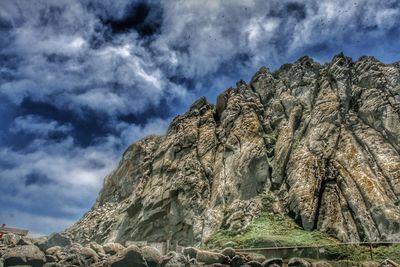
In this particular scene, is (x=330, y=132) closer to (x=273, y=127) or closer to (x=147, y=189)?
(x=273, y=127)

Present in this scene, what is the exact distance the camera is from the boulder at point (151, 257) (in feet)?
75.7

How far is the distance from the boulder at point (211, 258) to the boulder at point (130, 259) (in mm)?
3150

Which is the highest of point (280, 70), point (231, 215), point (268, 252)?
point (280, 70)

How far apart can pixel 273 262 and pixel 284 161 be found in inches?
888

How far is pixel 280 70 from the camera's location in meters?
62.0

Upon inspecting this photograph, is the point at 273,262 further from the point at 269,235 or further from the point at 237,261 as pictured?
the point at 269,235

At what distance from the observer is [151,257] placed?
76.4ft

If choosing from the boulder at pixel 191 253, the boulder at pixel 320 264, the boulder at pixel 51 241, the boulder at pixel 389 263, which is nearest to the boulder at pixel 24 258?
the boulder at pixel 51 241

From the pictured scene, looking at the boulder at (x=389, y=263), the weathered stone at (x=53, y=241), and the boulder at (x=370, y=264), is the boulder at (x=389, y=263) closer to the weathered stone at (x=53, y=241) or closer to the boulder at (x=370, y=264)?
the boulder at (x=370, y=264)

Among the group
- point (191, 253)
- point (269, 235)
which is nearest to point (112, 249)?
point (191, 253)

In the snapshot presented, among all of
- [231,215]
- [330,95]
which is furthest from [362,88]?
[231,215]

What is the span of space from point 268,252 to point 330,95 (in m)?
28.3

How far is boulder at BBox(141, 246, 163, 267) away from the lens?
2308cm

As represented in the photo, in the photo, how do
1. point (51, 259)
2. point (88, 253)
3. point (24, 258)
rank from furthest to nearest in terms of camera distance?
point (51, 259) → point (88, 253) → point (24, 258)
